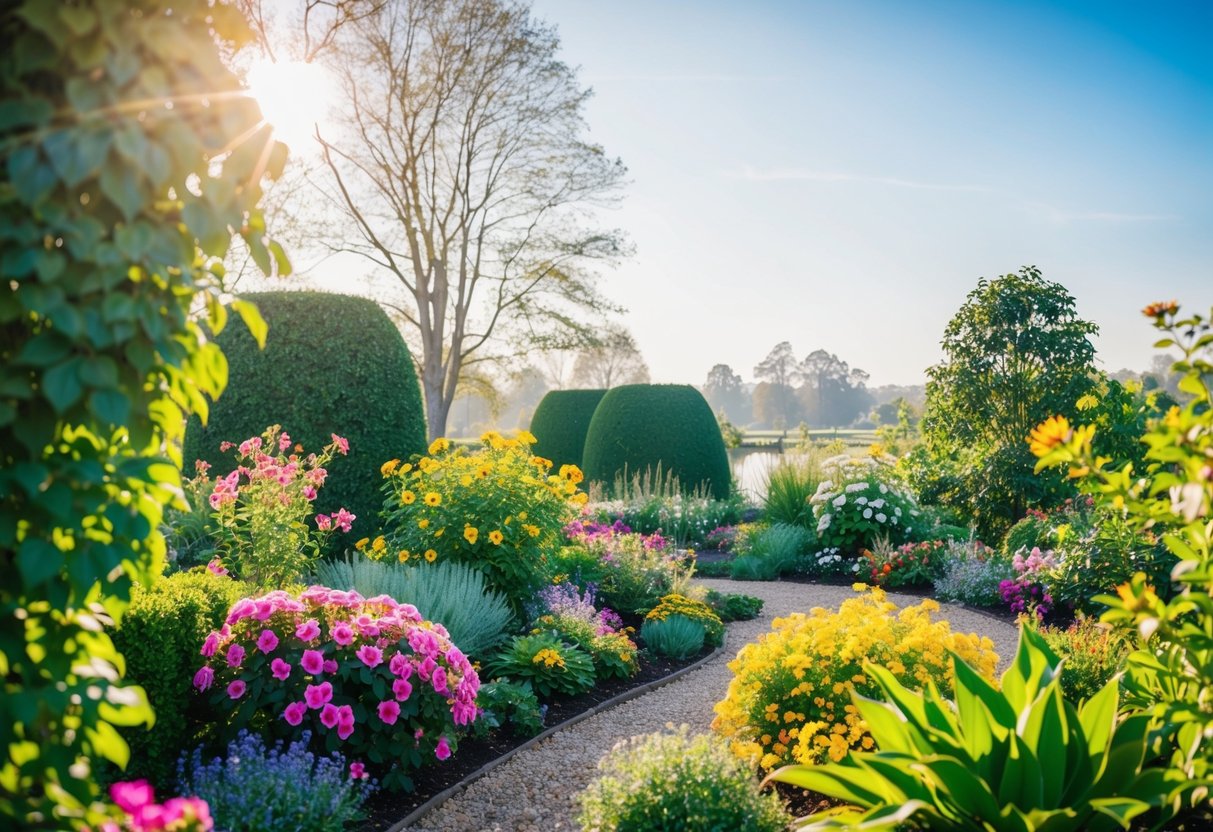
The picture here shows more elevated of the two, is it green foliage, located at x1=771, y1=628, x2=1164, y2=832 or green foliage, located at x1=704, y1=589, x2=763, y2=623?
green foliage, located at x1=771, y1=628, x2=1164, y2=832

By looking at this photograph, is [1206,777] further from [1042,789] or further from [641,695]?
[641,695]

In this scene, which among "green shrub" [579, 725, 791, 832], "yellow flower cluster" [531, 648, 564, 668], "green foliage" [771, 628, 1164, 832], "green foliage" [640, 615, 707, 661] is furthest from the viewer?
"green foliage" [640, 615, 707, 661]

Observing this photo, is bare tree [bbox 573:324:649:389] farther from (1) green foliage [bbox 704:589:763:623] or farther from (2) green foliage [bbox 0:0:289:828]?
(2) green foliage [bbox 0:0:289:828]

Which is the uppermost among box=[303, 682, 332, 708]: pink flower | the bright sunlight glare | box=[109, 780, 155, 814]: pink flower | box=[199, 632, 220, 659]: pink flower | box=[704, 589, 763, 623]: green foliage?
the bright sunlight glare

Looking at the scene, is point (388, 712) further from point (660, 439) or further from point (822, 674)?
point (660, 439)

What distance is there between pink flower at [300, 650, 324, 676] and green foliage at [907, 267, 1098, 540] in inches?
326

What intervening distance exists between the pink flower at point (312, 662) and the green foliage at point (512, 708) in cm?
109

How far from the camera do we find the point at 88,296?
1.41 m

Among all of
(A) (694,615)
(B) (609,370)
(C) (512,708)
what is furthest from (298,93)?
(B) (609,370)

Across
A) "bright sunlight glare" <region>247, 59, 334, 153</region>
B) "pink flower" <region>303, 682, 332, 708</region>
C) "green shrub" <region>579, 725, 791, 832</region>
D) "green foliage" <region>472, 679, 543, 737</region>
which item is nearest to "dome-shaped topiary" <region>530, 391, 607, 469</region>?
"bright sunlight glare" <region>247, 59, 334, 153</region>

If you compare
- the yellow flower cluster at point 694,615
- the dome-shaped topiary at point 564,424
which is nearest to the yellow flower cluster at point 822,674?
the yellow flower cluster at point 694,615

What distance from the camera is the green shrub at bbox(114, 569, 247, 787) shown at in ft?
9.85

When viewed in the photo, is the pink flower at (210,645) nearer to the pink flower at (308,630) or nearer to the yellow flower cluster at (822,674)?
the pink flower at (308,630)

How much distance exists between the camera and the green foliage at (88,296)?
1299 millimetres
